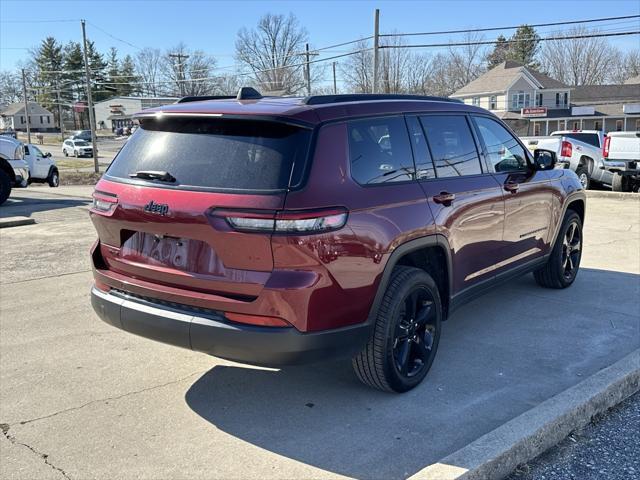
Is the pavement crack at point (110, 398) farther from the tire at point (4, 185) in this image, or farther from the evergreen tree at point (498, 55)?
the evergreen tree at point (498, 55)

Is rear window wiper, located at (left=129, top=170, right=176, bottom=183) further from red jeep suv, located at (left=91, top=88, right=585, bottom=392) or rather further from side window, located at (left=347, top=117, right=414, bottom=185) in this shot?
side window, located at (left=347, top=117, right=414, bottom=185)

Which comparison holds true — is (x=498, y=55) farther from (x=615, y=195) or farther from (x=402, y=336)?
(x=402, y=336)

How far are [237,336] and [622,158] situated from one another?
48.5 feet

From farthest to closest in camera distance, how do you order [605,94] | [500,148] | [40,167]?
[605,94] < [40,167] < [500,148]

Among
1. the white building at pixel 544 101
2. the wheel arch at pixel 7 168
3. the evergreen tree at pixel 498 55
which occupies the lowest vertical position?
the wheel arch at pixel 7 168

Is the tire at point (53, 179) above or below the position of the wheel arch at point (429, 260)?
below

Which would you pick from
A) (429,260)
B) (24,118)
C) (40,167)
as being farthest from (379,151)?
(24,118)

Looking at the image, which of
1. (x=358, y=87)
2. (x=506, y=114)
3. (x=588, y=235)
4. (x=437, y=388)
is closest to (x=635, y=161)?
(x=588, y=235)

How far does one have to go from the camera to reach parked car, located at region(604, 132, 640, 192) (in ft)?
49.4

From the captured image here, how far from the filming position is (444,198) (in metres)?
4.09

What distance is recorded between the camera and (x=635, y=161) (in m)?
15.1

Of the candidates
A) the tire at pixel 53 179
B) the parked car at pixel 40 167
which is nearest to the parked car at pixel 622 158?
the parked car at pixel 40 167

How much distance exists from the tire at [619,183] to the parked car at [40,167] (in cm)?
1901

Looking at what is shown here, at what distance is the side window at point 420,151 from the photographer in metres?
4.03
